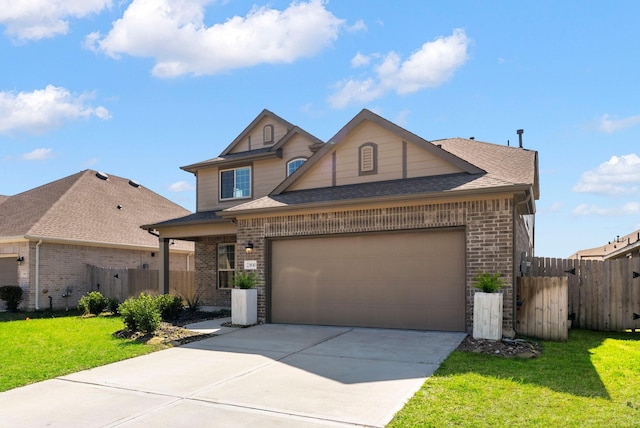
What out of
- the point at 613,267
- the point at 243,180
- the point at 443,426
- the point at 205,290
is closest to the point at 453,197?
the point at 613,267

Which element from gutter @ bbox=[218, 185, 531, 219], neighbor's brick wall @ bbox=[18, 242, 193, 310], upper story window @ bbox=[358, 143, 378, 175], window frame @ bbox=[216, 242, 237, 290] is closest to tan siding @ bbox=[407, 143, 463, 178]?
upper story window @ bbox=[358, 143, 378, 175]

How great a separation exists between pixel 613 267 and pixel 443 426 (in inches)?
353

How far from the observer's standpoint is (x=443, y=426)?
507 centimetres

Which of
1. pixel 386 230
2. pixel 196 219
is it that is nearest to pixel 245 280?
pixel 386 230

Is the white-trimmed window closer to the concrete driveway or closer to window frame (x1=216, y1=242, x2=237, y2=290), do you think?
window frame (x1=216, y1=242, x2=237, y2=290)

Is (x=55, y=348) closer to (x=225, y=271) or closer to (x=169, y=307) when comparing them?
(x=169, y=307)

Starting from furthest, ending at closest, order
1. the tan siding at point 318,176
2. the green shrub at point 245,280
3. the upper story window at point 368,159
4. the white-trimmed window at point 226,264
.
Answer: the white-trimmed window at point 226,264, the tan siding at point 318,176, the upper story window at point 368,159, the green shrub at point 245,280

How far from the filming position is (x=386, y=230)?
11.6m

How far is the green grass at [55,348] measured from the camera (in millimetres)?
8156

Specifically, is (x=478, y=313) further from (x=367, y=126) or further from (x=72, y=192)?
(x=72, y=192)

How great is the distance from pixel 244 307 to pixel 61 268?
36.1 ft

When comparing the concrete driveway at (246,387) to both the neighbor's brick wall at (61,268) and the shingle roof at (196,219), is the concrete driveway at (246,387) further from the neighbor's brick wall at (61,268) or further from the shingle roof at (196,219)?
the neighbor's brick wall at (61,268)

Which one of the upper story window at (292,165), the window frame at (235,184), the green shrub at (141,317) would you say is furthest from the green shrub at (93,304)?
the upper story window at (292,165)

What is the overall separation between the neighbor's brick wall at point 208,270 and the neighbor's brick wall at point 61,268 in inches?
186
